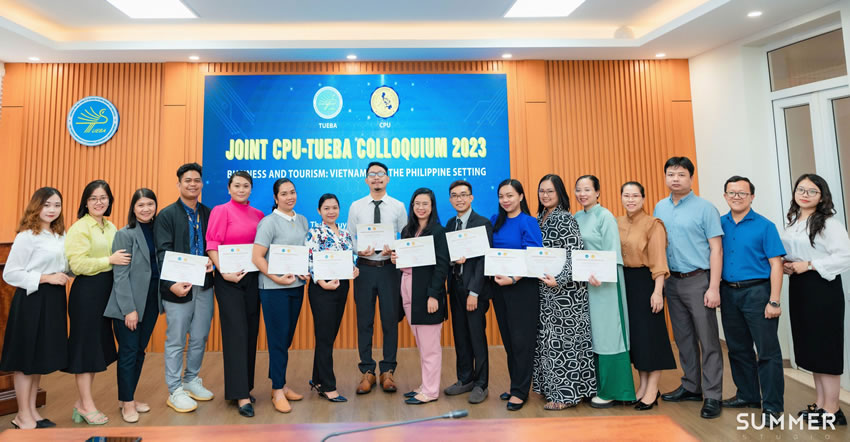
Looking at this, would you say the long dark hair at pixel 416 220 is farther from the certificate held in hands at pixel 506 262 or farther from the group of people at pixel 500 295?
the certificate held in hands at pixel 506 262

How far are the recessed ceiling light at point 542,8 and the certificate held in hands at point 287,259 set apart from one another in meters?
3.33

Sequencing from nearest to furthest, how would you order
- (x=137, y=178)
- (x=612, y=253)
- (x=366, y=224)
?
(x=612, y=253) < (x=366, y=224) < (x=137, y=178)

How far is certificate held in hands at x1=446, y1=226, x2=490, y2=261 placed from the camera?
3.21m

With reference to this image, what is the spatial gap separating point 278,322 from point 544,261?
1965 millimetres

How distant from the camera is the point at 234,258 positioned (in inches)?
122

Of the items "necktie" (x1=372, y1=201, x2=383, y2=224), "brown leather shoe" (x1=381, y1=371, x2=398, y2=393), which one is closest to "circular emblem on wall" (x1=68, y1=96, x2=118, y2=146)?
"necktie" (x1=372, y1=201, x2=383, y2=224)

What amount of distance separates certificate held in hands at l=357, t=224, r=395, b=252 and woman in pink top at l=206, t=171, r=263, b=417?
78 centimetres

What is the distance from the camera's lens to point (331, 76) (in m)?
5.28

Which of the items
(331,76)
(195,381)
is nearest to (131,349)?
(195,381)

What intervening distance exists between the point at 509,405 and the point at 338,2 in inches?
157

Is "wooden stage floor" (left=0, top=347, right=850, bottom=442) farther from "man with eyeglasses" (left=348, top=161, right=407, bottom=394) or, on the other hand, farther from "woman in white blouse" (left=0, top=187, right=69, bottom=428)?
"woman in white blouse" (left=0, top=187, right=69, bottom=428)

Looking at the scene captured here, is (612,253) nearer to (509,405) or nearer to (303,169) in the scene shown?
(509,405)

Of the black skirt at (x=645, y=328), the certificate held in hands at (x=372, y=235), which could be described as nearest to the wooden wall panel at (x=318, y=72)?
the certificate held in hands at (x=372, y=235)

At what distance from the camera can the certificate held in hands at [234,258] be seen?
122 inches
